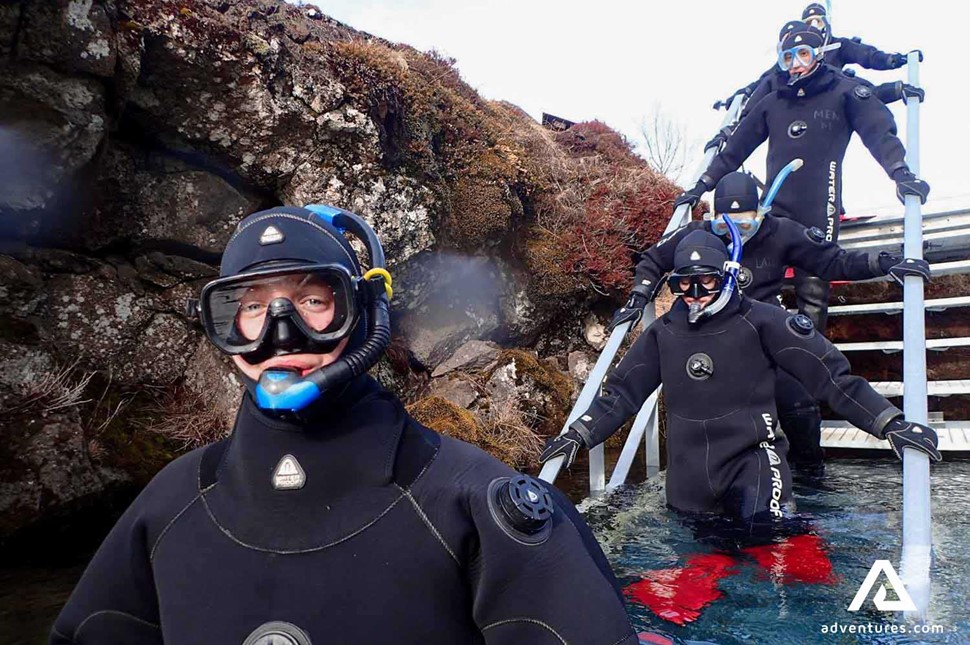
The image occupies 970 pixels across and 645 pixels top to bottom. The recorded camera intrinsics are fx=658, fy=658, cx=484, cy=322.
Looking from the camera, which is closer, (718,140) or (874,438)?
(874,438)

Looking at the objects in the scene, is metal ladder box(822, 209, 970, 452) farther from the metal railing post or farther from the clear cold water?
the metal railing post

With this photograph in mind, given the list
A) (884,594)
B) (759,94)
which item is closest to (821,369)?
(884,594)

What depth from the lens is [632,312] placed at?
4887 millimetres

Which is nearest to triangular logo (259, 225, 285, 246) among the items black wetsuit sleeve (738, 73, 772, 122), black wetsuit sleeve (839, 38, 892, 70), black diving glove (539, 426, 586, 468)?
black diving glove (539, 426, 586, 468)

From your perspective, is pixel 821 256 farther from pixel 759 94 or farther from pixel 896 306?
pixel 759 94

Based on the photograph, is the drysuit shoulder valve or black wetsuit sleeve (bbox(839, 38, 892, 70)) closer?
the drysuit shoulder valve

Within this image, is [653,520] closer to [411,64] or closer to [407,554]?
[407,554]

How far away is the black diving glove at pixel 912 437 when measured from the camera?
9.91 ft

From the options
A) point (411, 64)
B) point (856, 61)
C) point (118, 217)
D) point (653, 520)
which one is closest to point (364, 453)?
point (653, 520)

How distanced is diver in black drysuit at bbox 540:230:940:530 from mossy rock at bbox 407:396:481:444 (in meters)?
2.28

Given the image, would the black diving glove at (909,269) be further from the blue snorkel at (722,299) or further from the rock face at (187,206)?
the rock face at (187,206)

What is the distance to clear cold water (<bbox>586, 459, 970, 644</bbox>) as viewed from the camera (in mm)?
2715

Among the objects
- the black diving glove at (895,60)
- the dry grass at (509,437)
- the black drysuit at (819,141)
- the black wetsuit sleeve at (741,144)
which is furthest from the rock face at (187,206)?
the black diving glove at (895,60)

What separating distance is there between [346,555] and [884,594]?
2.60m
